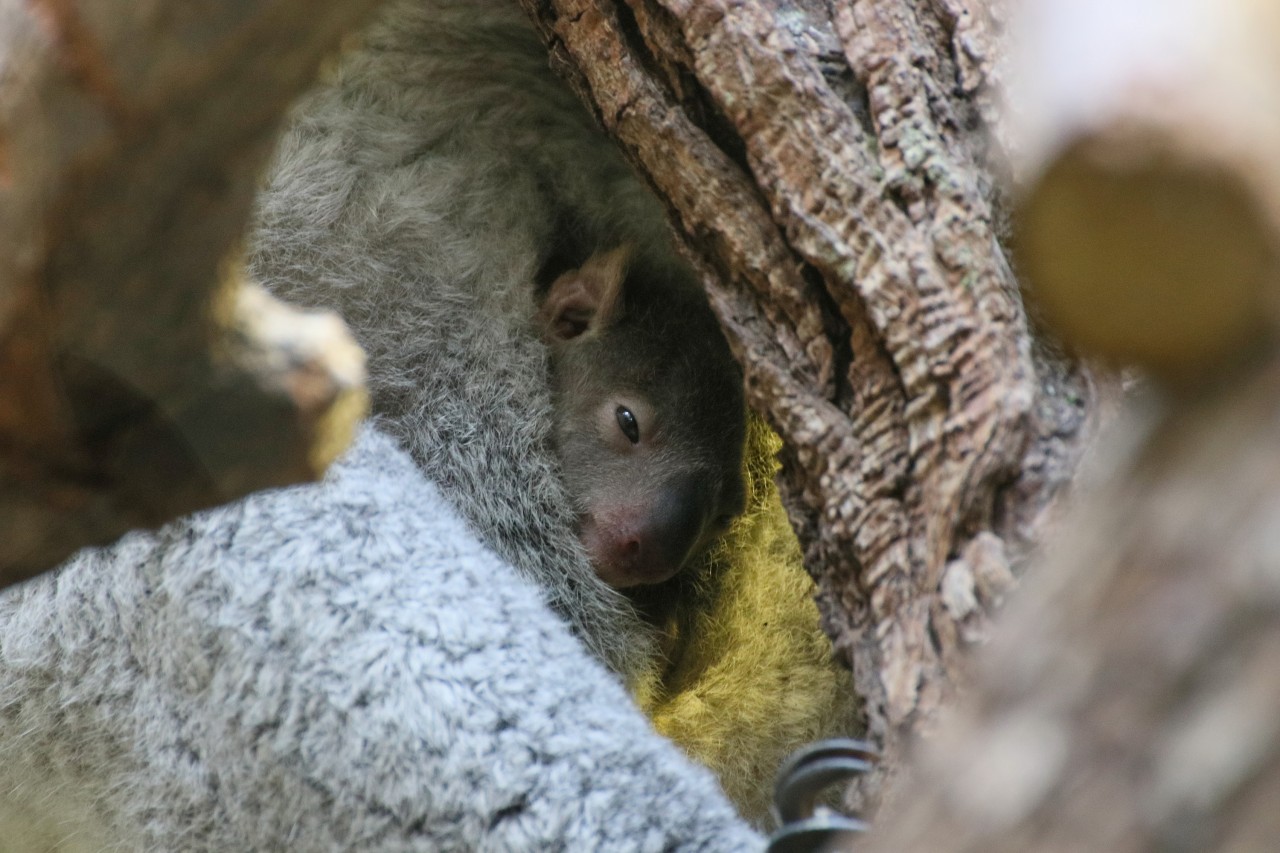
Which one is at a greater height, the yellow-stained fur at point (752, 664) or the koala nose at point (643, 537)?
the koala nose at point (643, 537)

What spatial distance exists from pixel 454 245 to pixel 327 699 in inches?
42.8

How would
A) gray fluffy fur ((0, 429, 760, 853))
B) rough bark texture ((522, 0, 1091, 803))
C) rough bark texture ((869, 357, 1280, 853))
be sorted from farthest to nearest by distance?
1. gray fluffy fur ((0, 429, 760, 853))
2. rough bark texture ((522, 0, 1091, 803))
3. rough bark texture ((869, 357, 1280, 853))

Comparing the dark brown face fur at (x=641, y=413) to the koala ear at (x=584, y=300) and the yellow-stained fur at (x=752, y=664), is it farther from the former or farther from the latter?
the yellow-stained fur at (x=752, y=664)

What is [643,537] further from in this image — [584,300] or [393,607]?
[393,607]

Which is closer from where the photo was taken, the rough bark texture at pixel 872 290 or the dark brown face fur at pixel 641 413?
the rough bark texture at pixel 872 290

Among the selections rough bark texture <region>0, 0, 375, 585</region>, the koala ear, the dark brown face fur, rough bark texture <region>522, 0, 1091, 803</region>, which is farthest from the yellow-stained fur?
rough bark texture <region>0, 0, 375, 585</region>

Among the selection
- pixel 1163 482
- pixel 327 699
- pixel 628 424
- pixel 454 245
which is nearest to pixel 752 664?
pixel 628 424

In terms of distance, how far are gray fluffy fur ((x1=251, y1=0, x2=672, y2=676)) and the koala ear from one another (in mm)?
69

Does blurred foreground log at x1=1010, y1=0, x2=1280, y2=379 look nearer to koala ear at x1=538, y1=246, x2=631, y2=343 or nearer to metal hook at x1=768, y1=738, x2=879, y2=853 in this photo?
metal hook at x1=768, y1=738, x2=879, y2=853

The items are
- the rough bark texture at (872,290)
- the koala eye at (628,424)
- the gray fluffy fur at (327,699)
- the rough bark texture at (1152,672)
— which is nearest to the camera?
the rough bark texture at (1152,672)

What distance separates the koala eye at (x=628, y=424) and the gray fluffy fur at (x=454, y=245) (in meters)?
0.15

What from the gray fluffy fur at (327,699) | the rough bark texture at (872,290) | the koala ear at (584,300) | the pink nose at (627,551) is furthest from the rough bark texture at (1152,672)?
the koala ear at (584,300)

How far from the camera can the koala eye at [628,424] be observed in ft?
8.14

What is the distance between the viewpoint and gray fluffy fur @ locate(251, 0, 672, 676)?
2.38 metres
